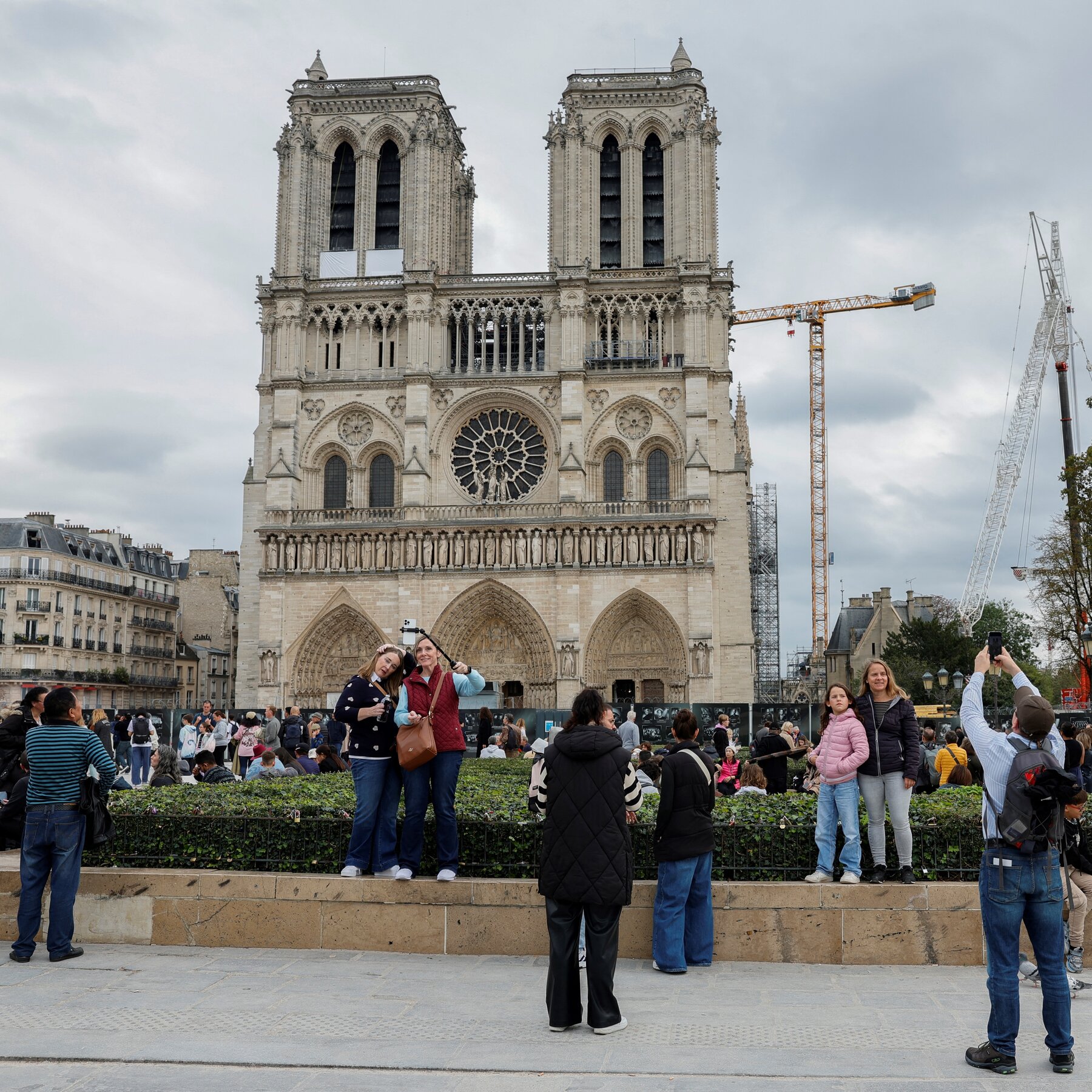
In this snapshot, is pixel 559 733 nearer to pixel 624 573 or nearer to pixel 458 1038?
pixel 458 1038

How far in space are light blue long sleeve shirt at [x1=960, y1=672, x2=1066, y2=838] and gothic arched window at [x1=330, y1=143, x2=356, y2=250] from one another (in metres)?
38.6

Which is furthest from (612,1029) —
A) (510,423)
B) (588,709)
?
(510,423)

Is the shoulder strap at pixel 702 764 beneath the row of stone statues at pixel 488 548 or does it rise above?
beneath

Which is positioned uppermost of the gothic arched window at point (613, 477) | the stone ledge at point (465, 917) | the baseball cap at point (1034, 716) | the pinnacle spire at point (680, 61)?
the pinnacle spire at point (680, 61)

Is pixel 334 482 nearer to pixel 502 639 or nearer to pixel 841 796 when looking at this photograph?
pixel 502 639

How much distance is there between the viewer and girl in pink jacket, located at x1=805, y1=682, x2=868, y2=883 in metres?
7.26

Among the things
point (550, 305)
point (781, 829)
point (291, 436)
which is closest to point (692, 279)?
point (550, 305)

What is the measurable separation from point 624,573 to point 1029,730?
103 ft

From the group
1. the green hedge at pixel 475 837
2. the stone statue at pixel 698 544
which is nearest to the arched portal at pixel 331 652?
the stone statue at pixel 698 544

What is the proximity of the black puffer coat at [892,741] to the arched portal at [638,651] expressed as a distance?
93.5 ft

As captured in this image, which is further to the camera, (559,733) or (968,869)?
(968,869)

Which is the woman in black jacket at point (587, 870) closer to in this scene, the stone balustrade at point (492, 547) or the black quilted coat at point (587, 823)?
the black quilted coat at point (587, 823)

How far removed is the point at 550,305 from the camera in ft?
127

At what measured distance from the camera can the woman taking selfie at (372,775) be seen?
748 centimetres
